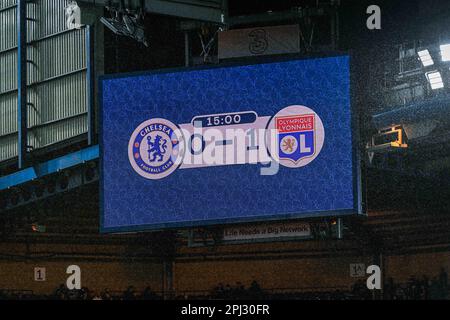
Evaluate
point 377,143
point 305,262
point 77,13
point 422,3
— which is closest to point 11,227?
point 77,13

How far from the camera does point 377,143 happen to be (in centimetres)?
2556

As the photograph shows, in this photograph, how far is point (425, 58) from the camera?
24500mm

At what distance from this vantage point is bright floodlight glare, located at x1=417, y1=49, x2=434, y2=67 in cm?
2439

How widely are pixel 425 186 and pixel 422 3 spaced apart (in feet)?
18.4

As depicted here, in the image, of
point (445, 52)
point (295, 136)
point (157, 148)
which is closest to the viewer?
point (295, 136)

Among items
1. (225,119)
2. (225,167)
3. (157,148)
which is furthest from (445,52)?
(157,148)

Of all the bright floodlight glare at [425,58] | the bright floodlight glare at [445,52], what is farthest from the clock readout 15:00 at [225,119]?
the bright floodlight glare at [445,52]

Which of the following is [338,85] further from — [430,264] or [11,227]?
[11,227]

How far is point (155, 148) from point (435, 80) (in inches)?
261

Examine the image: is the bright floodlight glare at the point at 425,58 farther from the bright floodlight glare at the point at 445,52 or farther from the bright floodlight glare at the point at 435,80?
the bright floodlight glare at the point at 445,52

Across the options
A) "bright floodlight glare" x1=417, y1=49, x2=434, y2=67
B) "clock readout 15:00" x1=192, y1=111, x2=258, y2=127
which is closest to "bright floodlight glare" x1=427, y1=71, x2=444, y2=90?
"bright floodlight glare" x1=417, y1=49, x2=434, y2=67

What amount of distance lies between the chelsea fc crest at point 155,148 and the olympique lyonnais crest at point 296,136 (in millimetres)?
2478

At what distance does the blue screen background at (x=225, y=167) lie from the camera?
75.3 ft

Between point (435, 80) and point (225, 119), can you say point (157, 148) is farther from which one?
point (435, 80)
